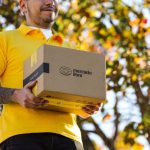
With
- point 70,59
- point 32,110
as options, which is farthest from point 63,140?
point 70,59

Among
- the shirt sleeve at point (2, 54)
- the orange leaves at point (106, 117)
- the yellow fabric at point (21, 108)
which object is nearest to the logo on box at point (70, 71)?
the yellow fabric at point (21, 108)

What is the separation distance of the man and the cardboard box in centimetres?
7

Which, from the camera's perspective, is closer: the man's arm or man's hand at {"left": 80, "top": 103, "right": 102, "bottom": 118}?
the man's arm

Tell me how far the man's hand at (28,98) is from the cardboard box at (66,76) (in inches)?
1.2

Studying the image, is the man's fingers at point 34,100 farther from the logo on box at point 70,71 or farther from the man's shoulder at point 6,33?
the man's shoulder at point 6,33

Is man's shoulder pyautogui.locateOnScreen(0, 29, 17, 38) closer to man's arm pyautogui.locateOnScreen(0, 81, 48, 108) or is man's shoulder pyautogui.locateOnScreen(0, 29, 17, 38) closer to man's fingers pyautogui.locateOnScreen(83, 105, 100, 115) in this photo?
man's arm pyautogui.locateOnScreen(0, 81, 48, 108)

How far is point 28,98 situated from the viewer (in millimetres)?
3504

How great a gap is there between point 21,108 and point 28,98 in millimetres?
191

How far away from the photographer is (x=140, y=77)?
29.3 ft

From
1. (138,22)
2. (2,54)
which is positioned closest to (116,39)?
(138,22)

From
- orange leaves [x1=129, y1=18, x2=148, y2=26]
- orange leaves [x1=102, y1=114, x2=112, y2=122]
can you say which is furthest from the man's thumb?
orange leaves [x1=129, y1=18, x2=148, y2=26]

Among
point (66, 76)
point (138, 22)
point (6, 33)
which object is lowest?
point (138, 22)

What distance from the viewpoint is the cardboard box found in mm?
3518

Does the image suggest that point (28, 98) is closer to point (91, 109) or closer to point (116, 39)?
point (91, 109)
